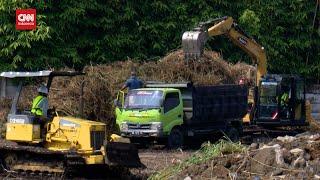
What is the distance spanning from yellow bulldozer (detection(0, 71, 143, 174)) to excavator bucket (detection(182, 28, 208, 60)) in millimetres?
10705

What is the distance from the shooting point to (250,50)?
108ft

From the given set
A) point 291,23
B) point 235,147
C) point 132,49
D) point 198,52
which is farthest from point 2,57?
point 235,147

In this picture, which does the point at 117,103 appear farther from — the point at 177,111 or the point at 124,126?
the point at 177,111

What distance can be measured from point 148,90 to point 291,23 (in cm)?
1721

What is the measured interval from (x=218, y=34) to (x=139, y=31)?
20.9ft

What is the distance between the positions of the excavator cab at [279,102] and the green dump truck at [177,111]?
10.0 ft

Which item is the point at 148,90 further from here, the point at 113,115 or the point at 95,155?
the point at 95,155

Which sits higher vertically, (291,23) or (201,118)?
(291,23)

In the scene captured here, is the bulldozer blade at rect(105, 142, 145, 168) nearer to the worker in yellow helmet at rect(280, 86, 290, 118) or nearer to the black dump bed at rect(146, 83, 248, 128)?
the black dump bed at rect(146, 83, 248, 128)

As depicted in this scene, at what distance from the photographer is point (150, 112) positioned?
84.6ft

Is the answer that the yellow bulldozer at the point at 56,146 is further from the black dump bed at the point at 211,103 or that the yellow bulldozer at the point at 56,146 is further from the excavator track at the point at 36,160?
the black dump bed at the point at 211,103

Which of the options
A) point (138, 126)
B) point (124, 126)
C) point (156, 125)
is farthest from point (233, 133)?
point (124, 126)

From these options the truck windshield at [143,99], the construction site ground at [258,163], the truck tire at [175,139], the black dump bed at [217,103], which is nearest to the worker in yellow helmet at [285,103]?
the black dump bed at [217,103]

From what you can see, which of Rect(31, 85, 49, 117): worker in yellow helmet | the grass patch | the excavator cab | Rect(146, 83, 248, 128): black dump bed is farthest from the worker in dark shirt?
the grass patch
